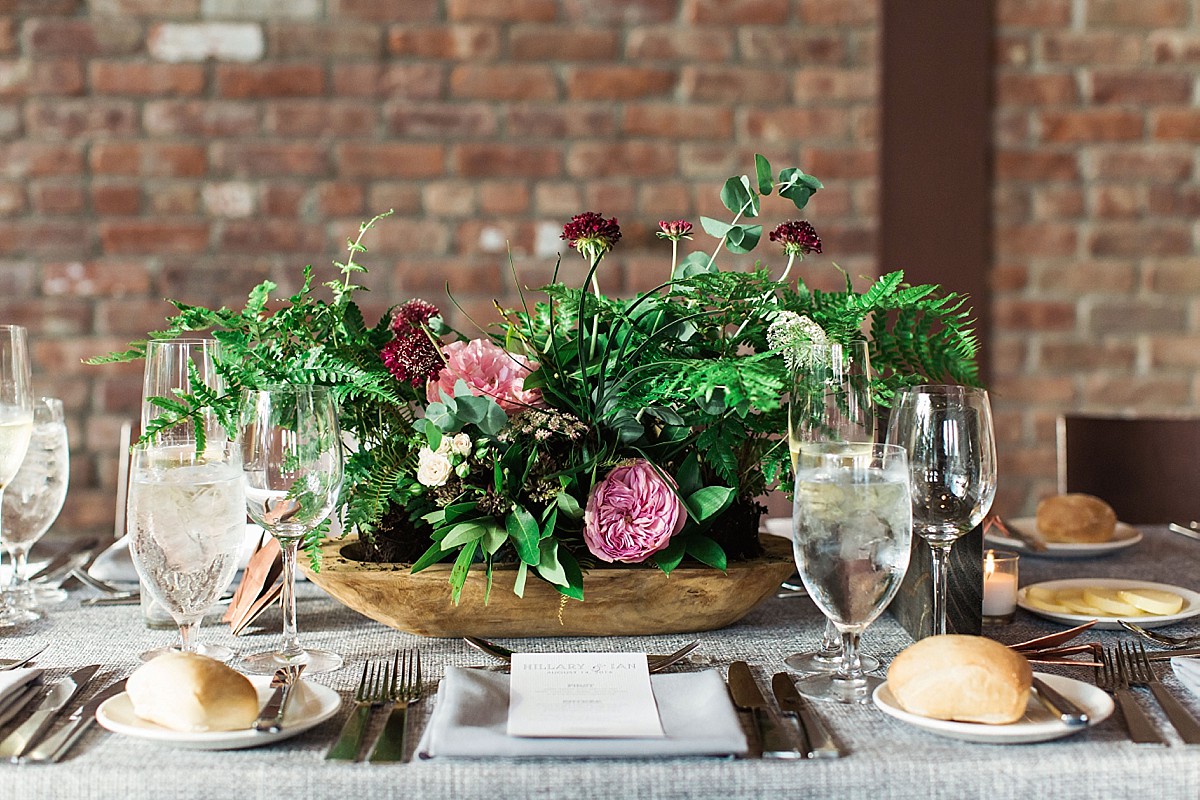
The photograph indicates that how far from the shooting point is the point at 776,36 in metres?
2.45

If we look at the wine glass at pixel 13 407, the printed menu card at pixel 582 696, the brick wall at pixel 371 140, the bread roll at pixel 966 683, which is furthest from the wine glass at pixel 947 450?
the brick wall at pixel 371 140

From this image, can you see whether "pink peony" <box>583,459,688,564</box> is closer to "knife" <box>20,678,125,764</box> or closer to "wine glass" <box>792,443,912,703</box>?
"wine glass" <box>792,443,912,703</box>

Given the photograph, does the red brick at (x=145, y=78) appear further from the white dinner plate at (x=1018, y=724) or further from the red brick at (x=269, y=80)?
the white dinner plate at (x=1018, y=724)

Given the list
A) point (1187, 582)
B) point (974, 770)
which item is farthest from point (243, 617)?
point (1187, 582)

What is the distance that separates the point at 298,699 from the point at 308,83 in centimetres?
185

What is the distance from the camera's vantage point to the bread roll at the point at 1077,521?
4.64 feet

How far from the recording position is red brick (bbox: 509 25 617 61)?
7.94ft

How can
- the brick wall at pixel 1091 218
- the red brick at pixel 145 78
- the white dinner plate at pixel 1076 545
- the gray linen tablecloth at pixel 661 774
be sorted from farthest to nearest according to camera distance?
the brick wall at pixel 1091 218
the red brick at pixel 145 78
the white dinner plate at pixel 1076 545
the gray linen tablecloth at pixel 661 774

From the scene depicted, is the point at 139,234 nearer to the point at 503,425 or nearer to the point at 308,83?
the point at 308,83

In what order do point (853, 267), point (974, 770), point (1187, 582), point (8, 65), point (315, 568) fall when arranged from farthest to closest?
point (853, 267), point (8, 65), point (1187, 582), point (315, 568), point (974, 770)

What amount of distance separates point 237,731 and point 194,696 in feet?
0.12

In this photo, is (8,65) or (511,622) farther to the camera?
(8,65)

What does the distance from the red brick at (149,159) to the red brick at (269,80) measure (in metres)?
0.14

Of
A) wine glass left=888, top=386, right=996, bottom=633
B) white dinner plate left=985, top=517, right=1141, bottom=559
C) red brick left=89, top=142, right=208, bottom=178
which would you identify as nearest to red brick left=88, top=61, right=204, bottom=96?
red brick left=89, top=142, right=208, bottom=178
